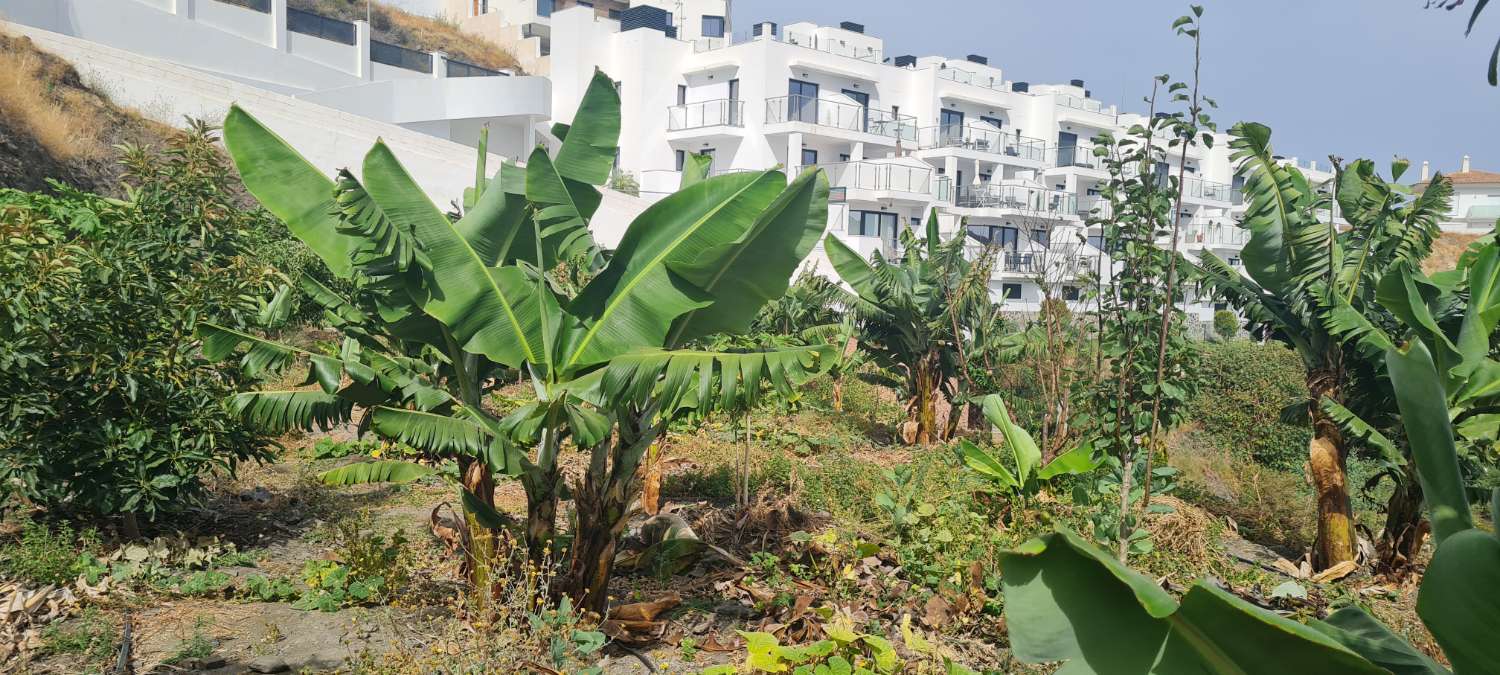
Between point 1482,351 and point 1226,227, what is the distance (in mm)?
46556

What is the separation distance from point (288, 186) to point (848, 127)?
35874mm

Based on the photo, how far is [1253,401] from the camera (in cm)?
1666

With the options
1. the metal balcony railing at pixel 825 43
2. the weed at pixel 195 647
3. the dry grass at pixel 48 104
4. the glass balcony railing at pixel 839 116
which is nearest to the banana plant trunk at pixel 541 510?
the weed at pixel 195 647

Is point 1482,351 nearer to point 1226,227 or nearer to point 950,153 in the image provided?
point 950,153

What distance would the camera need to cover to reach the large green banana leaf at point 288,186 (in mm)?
6070

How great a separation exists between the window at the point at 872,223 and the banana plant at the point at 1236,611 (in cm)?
3579

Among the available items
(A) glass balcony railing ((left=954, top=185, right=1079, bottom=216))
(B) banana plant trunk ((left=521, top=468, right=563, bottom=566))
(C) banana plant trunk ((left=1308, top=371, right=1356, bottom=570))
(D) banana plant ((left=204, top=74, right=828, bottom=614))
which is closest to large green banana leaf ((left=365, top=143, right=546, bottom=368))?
(D) banana plant ((left=204, top=74, right=828, bottom=614))

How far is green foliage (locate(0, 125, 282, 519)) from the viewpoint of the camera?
21.6 ft

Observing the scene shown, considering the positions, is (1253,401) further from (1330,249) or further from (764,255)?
(764,255)

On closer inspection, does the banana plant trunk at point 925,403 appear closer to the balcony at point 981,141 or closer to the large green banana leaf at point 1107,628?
the large green banana leaf at point 1107,628

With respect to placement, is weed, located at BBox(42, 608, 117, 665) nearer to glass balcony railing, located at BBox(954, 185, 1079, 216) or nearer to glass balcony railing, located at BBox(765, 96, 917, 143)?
glass balcony railing, located at BBox(765, 96, 917, 143)

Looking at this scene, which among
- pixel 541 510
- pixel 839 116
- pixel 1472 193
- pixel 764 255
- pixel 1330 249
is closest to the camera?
pixel 764 255

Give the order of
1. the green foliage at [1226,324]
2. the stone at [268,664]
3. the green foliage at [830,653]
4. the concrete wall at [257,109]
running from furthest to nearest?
the green foliage at [1226,324]
the concrete wall at [257,109]
the stone at [268,664]
the green foliage at [830,653]

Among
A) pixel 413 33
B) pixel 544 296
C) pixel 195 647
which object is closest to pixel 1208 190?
pixel 413 33
